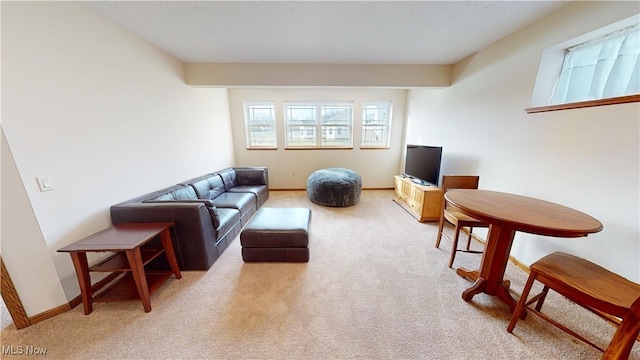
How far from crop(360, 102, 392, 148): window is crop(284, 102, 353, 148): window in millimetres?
Result: 349

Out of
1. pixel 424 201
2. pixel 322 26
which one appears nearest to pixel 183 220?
pixel 322 26

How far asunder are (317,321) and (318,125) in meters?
4.20

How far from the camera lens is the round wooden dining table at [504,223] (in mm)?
1280

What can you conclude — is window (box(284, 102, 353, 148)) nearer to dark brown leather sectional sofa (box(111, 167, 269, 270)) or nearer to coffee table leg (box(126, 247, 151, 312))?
dark brown leather sectional sofa (box(111, 167, 269, 270))

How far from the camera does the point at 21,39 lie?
144 centimetres

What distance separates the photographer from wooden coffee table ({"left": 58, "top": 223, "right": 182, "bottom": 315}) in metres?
1.55

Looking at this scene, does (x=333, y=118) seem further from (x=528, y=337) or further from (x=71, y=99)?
(x=528, y=337)

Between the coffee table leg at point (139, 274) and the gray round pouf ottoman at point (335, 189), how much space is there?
2.80 metres

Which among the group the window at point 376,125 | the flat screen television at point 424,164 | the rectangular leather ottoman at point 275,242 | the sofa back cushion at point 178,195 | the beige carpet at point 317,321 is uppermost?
the window at point 376,125

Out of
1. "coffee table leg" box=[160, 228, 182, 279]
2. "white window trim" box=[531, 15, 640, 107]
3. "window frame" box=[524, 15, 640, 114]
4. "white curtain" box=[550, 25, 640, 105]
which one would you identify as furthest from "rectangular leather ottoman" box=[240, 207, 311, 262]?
"white curtain" box=[550, 25, 640, 105]

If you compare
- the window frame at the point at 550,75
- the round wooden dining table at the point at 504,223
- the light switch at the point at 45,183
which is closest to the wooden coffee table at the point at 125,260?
the light switch at the point at 45,183

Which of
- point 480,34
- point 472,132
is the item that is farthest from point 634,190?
point 480,34

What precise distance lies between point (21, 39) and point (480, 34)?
13.3ft

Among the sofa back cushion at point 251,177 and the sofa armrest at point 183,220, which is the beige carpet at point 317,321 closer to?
the sofa armrest at point 183,220
